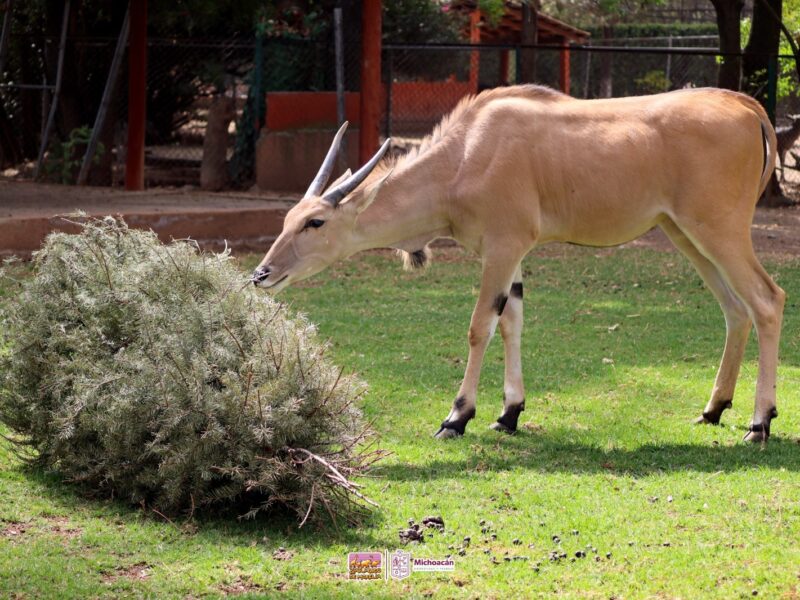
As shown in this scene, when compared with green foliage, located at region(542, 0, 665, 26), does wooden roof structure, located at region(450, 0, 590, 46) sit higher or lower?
lower

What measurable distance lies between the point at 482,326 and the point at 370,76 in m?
7.80

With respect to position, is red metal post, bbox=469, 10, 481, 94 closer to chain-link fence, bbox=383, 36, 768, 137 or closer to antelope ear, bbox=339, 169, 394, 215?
chain-link fence, bbox=383, 36, 768, 137

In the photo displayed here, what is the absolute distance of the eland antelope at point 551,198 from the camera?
6.30m

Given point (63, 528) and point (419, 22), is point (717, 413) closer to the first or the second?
point (63, 528)

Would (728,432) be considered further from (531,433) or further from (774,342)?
(531,433)

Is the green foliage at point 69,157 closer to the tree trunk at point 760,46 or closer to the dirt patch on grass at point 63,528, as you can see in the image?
the tree trunk at point 760,46

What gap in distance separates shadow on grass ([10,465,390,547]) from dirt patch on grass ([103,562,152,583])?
32 cm

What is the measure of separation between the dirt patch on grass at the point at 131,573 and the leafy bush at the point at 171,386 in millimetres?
492

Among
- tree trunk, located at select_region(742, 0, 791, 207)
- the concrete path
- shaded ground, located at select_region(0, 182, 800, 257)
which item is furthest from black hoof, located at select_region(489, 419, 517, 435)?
tree trunk, located at select_region(742, 0, 791, 207)

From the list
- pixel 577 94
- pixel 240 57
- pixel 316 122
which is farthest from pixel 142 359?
pixel 577 94

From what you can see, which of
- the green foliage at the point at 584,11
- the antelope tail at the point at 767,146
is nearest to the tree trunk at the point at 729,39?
the green foliage at the point at 584,11

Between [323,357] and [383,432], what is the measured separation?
3.94 feet

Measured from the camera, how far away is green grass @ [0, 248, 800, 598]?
13.9 ft

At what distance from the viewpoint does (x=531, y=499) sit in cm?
517
